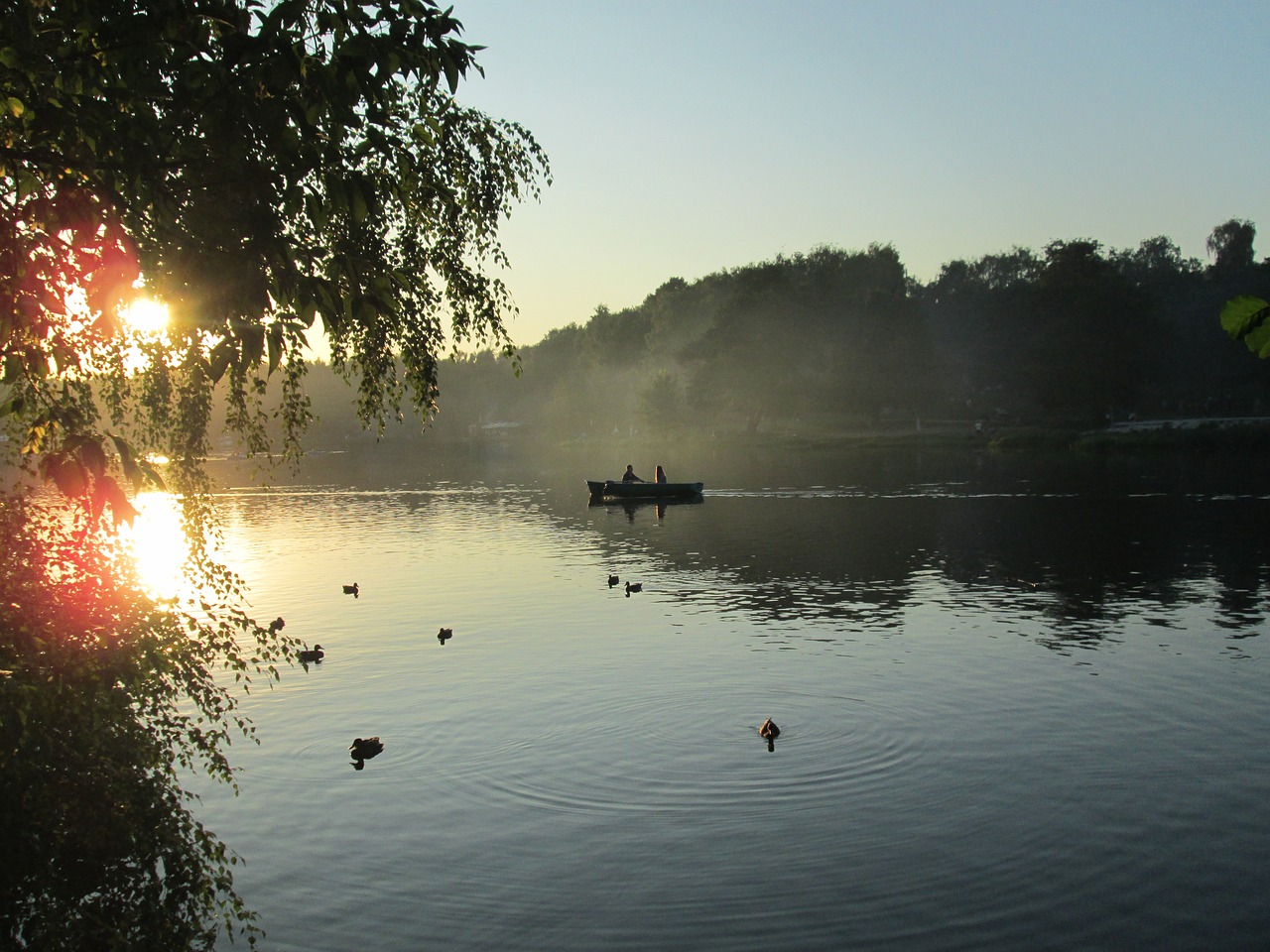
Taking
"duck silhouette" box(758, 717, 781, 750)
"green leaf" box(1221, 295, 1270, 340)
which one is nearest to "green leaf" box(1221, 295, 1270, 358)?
"green leaf" box(1221, 295, 1270, 340)

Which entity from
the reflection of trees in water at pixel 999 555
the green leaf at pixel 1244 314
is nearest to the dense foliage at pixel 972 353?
the reflection of trees in water at pixel 999 555

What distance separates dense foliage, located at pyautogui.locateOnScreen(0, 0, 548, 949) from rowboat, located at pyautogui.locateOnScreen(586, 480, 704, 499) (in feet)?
185

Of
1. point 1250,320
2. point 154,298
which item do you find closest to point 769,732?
point 154,298

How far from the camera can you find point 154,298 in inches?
399

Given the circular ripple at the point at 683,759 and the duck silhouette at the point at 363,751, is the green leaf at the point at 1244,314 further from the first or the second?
the duck silhouette at the point at 363,751

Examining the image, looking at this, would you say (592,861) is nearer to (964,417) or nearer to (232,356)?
(232,356)

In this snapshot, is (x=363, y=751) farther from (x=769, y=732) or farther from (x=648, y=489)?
(x=648, y=489)

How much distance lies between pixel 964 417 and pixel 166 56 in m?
161

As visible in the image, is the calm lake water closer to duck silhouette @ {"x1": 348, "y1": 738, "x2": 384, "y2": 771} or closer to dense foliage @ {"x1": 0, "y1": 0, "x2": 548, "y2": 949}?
duck silhouette @ {"x1": 348, "y1": 738, "x2": 384, "y2": 771}

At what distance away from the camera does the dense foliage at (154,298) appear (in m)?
7.57

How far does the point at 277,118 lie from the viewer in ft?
23.4

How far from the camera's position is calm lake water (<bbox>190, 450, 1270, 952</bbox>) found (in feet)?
45.4

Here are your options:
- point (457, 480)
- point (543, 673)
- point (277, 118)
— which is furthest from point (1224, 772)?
point (457, 480)

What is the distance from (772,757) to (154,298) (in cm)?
1273
